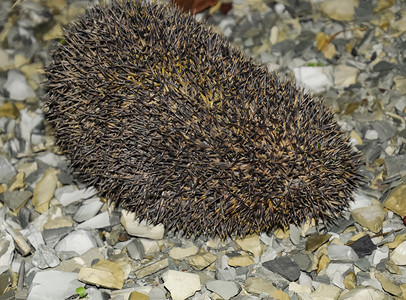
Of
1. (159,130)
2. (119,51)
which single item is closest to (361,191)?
(159,130)

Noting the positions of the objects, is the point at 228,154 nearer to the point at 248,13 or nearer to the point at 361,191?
the point at 361,191

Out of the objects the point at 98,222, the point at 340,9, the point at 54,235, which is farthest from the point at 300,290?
the point at 340,9

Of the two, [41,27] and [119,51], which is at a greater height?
[119,51]

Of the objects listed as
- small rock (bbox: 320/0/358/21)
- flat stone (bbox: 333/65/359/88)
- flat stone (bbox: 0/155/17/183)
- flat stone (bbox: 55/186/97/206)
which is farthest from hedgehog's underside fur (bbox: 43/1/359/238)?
small rock (bbox: 320/0/358/21)

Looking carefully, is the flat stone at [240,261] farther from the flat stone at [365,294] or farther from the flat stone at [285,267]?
the flat stone at [365,294]

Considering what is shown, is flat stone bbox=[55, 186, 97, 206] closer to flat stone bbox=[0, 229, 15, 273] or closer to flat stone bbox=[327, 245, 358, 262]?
flat stone bbox=[0, 229, 15, 273]

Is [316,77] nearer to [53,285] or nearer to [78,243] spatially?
[78,243]
